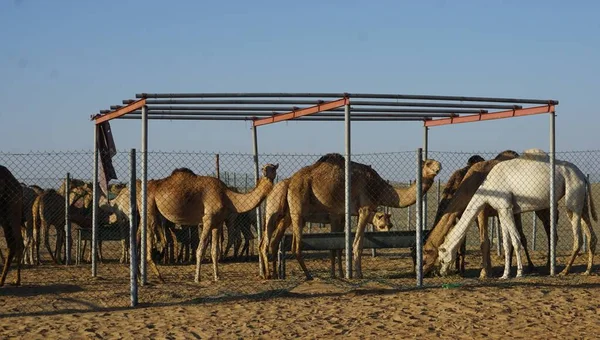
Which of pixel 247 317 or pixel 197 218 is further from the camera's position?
pixel 197 218

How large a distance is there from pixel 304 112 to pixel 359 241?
245cm

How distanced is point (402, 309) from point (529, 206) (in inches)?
219

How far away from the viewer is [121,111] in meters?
15.7

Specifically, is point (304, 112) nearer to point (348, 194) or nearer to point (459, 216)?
point (348, 194)

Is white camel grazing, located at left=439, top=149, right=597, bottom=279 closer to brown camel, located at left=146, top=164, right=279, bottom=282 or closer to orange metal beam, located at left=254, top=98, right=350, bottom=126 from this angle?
orange metal beam, located at left=254, top=98, right=350, bottom=126

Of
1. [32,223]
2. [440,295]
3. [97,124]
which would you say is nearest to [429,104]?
[440,295]

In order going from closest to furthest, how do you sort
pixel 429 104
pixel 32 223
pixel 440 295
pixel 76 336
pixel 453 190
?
pixel 76 336 → pixel 440 295 → pixel 429 104 → pixel 453 190 → pixel 32 223

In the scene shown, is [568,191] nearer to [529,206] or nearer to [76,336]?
[529,206]

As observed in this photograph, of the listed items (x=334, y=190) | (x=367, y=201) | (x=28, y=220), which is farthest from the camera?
(x=28, y=220)

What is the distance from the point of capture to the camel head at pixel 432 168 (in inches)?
633

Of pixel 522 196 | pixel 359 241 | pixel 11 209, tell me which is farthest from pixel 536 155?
pixel 11 209

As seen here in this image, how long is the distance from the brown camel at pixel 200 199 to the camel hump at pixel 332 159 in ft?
2.74

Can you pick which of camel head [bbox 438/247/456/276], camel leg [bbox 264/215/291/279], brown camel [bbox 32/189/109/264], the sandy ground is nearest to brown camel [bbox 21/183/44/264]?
brown camel [bbox 32/189/109/264]

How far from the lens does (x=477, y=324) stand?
10.8m
